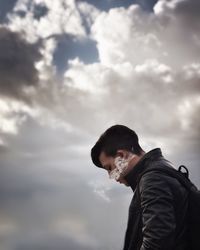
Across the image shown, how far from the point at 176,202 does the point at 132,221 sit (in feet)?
2.26

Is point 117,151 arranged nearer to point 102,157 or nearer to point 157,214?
point 102,157

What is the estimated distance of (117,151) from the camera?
6.13 metres

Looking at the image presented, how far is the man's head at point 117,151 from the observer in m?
6.05

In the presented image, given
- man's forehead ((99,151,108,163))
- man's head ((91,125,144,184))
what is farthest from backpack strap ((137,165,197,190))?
man's forehead ((99,151,108,163))

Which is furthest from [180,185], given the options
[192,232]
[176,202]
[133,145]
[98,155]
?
[98,155]

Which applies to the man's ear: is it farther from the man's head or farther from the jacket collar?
the jacket collar

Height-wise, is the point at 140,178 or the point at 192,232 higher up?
the point at 140,178

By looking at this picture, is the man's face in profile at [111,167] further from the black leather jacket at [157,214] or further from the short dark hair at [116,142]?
the black leather jacket at [157,214]

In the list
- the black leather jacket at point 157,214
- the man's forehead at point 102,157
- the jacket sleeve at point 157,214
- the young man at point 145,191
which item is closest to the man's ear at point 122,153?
the young man at point 145,191

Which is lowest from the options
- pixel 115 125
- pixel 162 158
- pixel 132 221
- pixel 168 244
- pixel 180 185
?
pixel 168 244

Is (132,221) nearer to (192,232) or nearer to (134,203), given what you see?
(134,203)

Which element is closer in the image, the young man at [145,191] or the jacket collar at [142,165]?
the young man at [145,191]

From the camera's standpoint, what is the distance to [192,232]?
513 centimetres

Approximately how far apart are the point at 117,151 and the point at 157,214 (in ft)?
4.51
